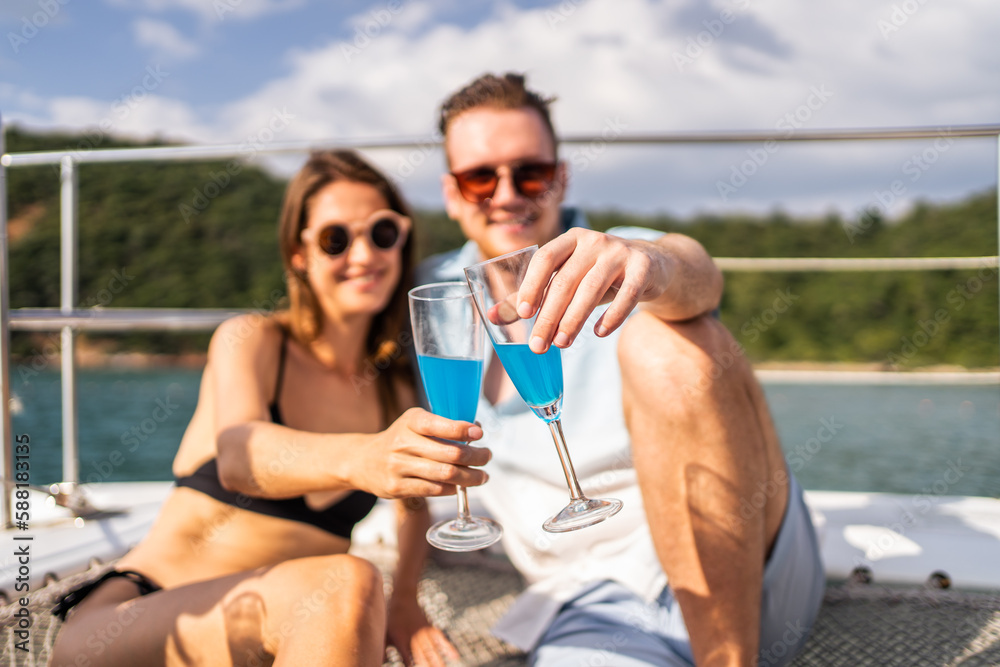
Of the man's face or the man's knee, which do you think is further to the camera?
the man's face

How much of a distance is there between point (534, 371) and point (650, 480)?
13.8 inches

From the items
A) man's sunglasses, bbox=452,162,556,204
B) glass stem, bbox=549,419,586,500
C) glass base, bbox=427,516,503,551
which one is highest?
man's sunglasses, bbox=452,162,556,204

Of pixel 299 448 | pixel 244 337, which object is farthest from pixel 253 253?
pixel 299 448

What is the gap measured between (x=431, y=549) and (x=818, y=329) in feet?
73.7

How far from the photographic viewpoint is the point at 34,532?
69.6 inches

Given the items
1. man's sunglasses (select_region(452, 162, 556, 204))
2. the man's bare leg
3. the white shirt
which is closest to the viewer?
the man's bare leg

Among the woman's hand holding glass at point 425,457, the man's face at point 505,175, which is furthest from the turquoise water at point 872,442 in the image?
the woman's hand holding glass at point 425,457

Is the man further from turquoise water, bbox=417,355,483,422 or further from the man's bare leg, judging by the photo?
turquoise water, bbox=417,355,483,422

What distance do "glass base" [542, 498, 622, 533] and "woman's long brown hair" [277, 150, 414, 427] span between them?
2.92ft

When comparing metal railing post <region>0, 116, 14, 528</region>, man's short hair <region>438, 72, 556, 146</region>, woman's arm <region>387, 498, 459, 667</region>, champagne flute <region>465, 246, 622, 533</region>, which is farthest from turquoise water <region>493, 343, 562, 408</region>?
metal railing post <region>0, 116, 14, 528</region>

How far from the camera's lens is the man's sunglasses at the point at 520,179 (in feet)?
5.61

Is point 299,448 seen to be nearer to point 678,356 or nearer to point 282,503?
point 282,503

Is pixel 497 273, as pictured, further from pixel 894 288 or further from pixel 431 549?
pixel 894 288

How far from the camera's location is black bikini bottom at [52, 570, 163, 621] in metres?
1.12
